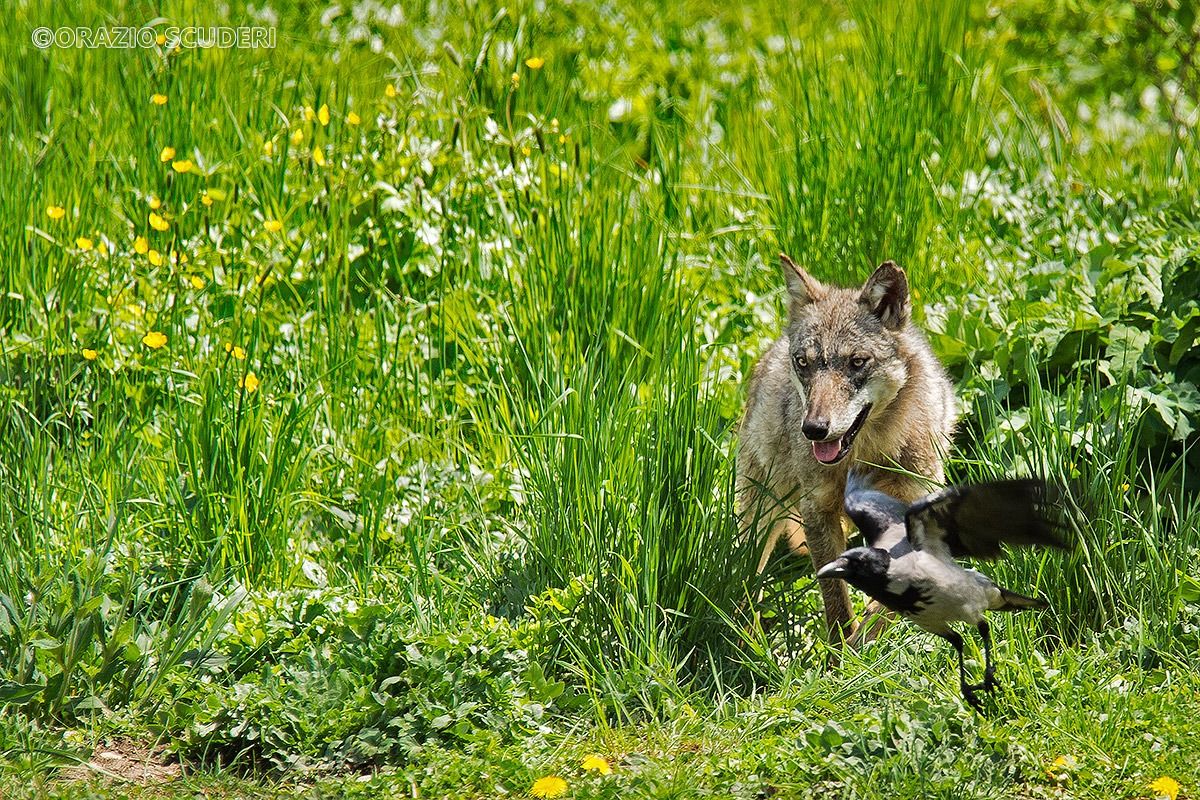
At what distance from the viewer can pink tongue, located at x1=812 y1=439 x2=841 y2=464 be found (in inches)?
166

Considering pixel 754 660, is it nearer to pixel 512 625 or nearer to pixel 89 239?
pixel 512 625

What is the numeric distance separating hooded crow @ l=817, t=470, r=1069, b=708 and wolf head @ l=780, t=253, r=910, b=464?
0.92 meters

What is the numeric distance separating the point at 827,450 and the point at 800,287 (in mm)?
791

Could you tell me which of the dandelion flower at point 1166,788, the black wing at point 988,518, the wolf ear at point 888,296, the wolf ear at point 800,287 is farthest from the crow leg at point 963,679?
the wolf ear at point 800,287

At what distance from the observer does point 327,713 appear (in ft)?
12.1

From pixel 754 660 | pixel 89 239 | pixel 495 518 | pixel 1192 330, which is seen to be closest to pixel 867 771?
pixel 754 660

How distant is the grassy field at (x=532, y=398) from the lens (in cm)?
373

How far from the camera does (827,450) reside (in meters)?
4.24

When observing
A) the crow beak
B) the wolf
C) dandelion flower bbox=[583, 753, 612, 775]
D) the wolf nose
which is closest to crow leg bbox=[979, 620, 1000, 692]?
the crow beak

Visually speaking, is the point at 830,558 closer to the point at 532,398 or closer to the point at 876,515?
the point at 876,515

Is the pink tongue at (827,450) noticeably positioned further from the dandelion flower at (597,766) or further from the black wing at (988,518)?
the dandelion flower at (597,766)

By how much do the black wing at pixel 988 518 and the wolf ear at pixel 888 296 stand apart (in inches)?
50.8

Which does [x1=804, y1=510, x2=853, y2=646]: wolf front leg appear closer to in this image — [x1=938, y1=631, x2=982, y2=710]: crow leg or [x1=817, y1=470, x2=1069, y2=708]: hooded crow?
[x1=938, y1=631, x2=982, y2=710]: crow leg

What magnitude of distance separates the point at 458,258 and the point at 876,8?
133 inches
